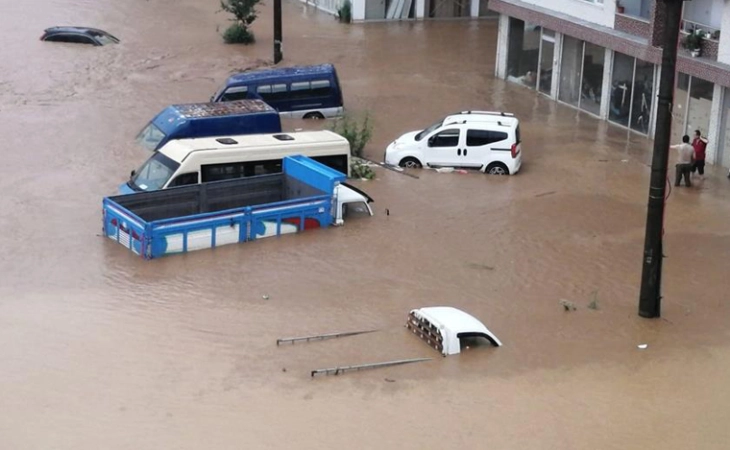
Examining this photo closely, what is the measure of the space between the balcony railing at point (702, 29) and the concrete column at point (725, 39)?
0.96 ft

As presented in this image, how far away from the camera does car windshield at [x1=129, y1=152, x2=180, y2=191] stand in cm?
2356

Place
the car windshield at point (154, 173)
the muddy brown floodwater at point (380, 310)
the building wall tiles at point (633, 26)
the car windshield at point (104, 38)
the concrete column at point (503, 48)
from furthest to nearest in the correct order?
the car windshield at point (104, 38), the concrete column at point (503, 48), the building wall tiles at point (633, 26), the car windshield at point (154, 173), the muddy brown floodwater at point (380, 310)

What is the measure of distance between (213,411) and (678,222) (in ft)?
39.6

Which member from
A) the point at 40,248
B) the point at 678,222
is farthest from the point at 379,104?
the point at 40,248

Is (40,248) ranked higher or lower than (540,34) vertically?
lower

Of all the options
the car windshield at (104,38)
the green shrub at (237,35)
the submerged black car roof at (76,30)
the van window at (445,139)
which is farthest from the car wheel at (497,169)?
the submerged black car roof at (76,30)

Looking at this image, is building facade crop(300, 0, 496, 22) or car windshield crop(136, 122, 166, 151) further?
building facade crop(300, 0, 496, 22)

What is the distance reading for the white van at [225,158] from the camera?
23.6m

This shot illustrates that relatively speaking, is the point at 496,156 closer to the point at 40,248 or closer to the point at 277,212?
the point at 277,212

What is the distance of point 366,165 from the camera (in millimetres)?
27156

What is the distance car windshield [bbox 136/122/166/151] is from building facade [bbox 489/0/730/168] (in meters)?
11.7

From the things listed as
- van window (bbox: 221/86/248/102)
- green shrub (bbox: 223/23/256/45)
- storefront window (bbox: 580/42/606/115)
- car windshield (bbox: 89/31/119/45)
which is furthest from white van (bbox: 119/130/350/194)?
car windshield (bbox: 89/31/119/45)

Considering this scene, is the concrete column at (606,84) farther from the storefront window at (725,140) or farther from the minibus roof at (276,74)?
the minibus roof at (276,74)

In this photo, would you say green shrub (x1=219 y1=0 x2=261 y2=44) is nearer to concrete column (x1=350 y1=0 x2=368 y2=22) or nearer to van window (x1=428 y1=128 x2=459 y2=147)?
concrete column (x1=350 y1=0 x2=368 y2=22)
